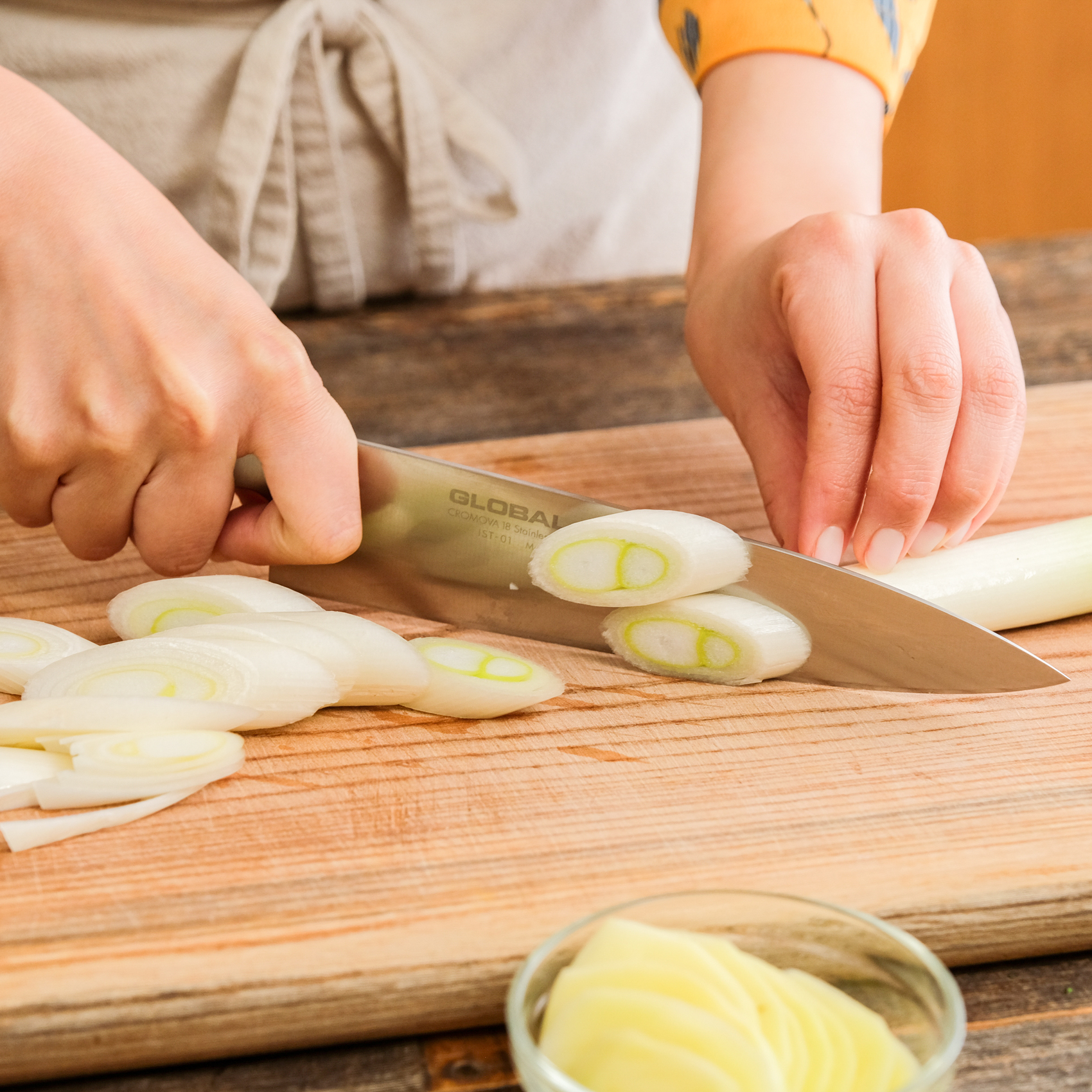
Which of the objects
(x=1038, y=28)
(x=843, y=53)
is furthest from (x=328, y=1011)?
(x=1038, y=28)

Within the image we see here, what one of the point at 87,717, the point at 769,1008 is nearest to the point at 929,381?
the point at 769,1008

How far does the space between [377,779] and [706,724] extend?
0.94 ft

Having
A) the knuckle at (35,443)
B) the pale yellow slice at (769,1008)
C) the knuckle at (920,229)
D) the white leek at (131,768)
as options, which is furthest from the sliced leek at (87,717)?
the knuckle at (920,229)

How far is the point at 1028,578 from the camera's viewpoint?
3.90 ft

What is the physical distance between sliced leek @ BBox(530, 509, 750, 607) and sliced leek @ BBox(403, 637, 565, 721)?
4.0 inches

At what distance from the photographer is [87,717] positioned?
0.95 m

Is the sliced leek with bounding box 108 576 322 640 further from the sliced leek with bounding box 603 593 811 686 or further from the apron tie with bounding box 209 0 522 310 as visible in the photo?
the apron tie with bounding box 209 0 522 310

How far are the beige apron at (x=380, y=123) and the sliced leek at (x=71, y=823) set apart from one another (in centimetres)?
100

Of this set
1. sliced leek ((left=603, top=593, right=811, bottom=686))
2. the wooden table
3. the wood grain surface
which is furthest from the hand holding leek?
the wood grain surface

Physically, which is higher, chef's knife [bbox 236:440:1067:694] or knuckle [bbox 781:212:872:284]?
knuckle [bbox 781:212:872:284]

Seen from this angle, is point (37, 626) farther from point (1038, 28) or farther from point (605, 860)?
point (1038, 28)

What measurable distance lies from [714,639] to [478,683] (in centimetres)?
22

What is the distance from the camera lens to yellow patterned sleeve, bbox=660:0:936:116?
1478 mm

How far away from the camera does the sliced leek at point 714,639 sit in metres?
1.09
